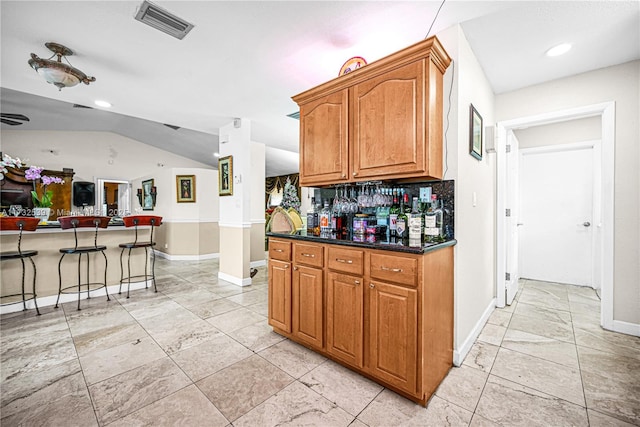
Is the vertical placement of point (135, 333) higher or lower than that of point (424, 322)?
lower

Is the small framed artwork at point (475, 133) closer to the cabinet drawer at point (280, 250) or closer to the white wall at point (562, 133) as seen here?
the cabinet drawer at point (280, 250)

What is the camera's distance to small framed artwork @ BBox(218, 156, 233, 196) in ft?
14.2

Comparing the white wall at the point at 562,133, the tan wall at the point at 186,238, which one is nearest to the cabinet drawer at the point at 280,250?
the white wall at the point at 562,133

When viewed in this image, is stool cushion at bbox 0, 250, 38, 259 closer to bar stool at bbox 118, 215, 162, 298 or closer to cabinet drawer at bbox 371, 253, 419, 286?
bar stool at bbox 118, 215, 162, 298

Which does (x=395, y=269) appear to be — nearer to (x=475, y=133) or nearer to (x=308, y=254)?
(x=308, y=254)

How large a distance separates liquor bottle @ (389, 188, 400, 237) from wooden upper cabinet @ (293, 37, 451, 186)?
0.32 meters

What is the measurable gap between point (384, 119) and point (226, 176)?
324cm

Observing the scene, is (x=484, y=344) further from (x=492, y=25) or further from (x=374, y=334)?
(x=492, y=25)

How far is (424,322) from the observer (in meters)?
1.55

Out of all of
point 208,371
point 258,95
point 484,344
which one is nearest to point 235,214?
point 258,95

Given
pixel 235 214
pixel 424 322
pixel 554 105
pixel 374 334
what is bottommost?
pixel 374 334

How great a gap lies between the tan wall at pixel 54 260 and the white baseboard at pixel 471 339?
4285 mm

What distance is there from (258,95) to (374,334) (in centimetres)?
300

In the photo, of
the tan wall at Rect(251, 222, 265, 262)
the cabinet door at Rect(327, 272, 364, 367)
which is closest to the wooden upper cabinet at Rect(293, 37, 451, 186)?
the cabinet door at Rect(327, 272, 364, 367)
